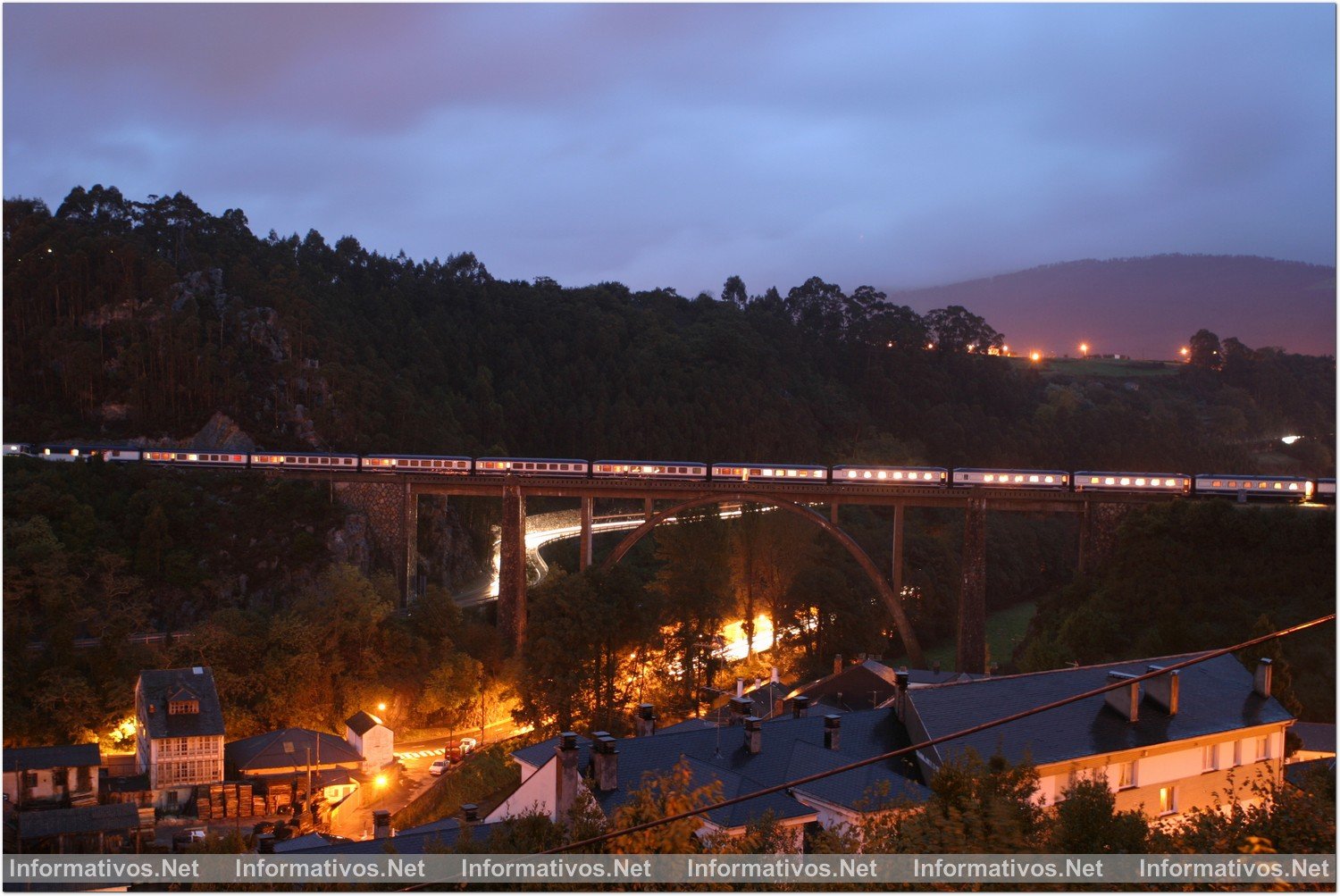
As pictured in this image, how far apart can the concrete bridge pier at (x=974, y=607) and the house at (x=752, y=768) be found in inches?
591

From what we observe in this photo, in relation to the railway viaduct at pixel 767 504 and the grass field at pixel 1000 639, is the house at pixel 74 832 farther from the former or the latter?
the grass field at pixel 1000 639

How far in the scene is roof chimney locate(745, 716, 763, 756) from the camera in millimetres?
10914

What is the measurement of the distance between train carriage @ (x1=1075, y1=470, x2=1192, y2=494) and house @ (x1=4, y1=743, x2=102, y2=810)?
22.7 m

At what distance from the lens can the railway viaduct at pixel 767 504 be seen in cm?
2661

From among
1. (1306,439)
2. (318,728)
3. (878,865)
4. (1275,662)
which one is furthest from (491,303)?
(878,865)

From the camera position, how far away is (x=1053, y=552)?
39.9 m

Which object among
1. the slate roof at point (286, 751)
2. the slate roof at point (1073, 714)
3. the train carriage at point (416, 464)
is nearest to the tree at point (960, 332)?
the train carriage at point (416, 464)

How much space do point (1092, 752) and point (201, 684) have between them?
1606 cm

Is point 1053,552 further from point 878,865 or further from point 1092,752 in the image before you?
point 878,865

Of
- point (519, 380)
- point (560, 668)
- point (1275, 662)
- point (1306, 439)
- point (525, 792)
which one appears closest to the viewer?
point (525, 792)

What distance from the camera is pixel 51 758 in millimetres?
18125

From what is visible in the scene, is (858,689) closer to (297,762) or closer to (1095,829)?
(1095,829)

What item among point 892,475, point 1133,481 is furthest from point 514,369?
point 1133,481

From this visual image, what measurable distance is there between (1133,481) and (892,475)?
242 inches
